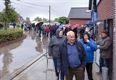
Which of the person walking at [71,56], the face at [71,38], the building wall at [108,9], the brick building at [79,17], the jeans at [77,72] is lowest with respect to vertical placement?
the jeans at [77,72]

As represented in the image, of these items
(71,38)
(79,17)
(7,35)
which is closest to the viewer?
(71,38)

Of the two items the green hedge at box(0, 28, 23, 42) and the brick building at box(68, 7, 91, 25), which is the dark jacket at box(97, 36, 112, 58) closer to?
the green hedge at box(0, 28, 23, 42)

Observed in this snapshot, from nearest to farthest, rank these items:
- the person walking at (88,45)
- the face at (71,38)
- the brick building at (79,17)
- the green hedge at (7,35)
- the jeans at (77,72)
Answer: the face at (71,38), the jeans at (77,72), the person walking at (88,45), the green hedge at (7,35), the brick building at (79,17)

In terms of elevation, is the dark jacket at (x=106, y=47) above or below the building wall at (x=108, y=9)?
below

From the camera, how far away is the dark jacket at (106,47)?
11234mm

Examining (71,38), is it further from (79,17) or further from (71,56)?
(79,17)

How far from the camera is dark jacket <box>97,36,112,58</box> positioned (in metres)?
11.2

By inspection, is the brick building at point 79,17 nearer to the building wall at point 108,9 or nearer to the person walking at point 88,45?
the building wall at point 108,9

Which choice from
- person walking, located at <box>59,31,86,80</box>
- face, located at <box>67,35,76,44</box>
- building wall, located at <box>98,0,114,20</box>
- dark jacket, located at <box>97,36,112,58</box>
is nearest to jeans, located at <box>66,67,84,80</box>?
person walking, located at <box>59,31,86,80</box>

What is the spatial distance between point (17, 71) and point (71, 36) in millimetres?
6508

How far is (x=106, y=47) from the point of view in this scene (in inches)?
444

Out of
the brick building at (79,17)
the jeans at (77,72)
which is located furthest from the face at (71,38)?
the brick building at (79,17)

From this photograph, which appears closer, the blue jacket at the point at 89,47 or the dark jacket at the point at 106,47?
the blue jacket at the point at 89,47

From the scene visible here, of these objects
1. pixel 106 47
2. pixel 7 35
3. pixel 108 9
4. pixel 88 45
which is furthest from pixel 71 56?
pixel 7 35
